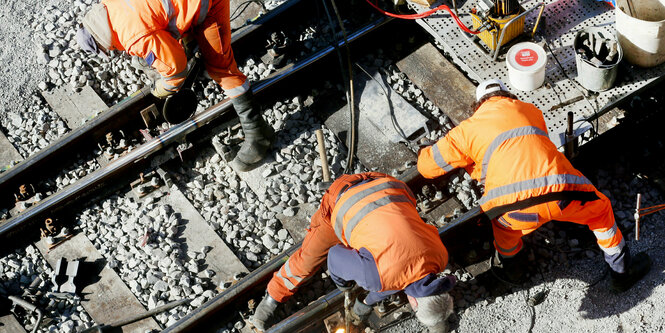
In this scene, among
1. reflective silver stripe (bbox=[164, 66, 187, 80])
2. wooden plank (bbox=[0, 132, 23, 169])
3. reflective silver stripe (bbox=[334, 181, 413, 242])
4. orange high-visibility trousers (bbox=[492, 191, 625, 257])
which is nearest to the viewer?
reflective silver stripe (bbox=[334, 181, 413, 242])

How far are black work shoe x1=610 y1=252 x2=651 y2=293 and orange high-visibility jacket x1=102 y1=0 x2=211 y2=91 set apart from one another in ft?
13.6

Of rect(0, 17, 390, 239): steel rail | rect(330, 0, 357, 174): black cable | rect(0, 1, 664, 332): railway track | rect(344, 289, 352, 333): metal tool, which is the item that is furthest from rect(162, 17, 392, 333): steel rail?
rect(0, 17, 390, 239): steel rail

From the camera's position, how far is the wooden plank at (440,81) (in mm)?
7590

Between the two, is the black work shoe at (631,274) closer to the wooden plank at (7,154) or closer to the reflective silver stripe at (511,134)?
the reflective silver stripe at (511,134)

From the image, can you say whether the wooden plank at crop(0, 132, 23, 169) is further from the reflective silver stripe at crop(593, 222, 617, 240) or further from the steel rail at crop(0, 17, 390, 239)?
the reflective silver stripe at crop(593, 222, 617, 240)

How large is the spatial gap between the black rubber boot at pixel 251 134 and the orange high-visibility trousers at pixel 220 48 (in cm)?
13

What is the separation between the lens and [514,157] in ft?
18.7

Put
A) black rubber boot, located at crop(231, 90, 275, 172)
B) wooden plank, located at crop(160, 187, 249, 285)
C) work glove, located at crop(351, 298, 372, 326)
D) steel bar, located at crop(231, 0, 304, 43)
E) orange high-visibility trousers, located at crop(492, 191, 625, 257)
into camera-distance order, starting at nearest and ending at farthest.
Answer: orange high-visibility trousers, located at crop(492, 191, 625, 257) → work glove, located at crop(351, 298, 372, 326) → wooden plank, located at crop(160, 187, 249, 285) → black rubber boot, located at crop(231, 90, 275, 172) → steel bar, located at crop(231, 0, 304, 43)

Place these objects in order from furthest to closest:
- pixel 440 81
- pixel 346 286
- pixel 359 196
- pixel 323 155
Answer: pixel 440 81 → pixel 323 155 → pixel 346 286 → pixel 359 196

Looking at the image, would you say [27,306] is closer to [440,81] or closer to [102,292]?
[102,292]

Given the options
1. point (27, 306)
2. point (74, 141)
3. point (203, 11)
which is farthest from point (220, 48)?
point (27, 306)

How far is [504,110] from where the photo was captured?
5891 mm

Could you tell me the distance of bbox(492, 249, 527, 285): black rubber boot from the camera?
261 inches

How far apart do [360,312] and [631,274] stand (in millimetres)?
2311
